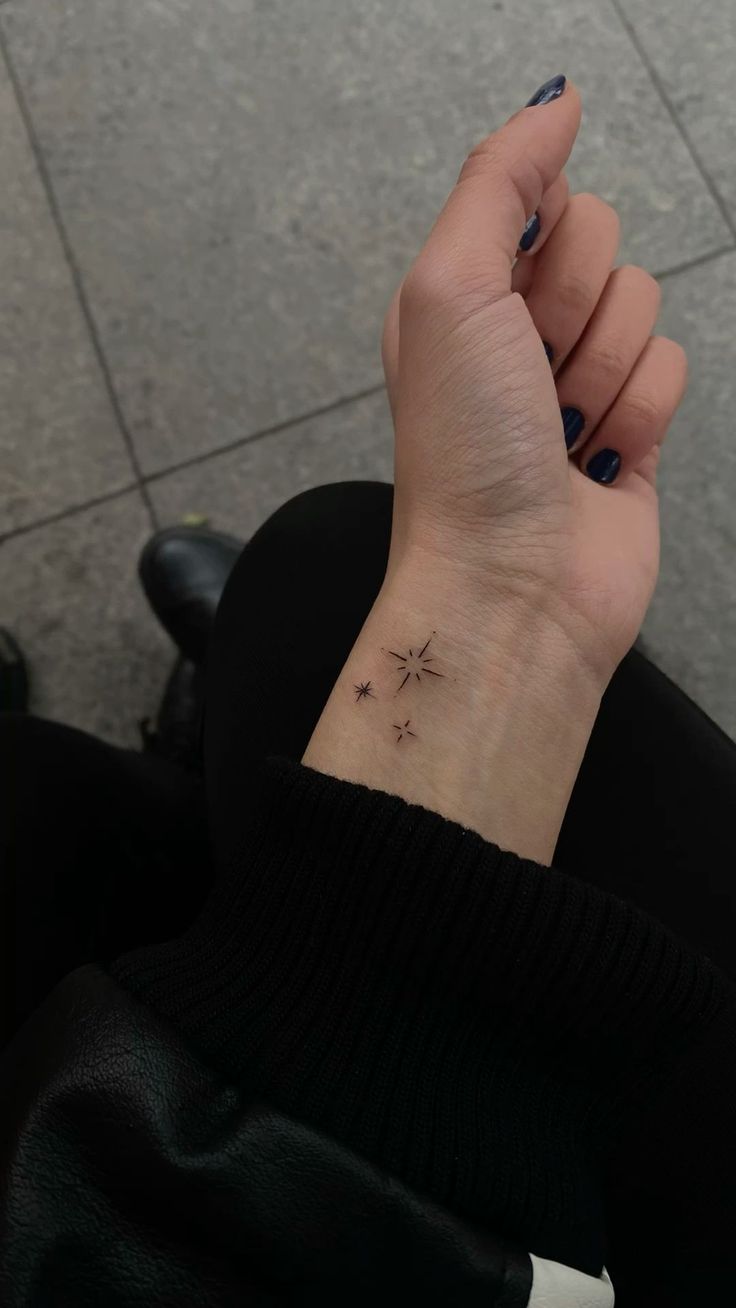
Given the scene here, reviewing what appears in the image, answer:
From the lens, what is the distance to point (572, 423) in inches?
39.6

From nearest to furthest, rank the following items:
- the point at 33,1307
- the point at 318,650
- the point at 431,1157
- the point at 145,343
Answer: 1. the point at 33,1307
2. the point at 431,1157
3. the point at 318,650
4. the point at 145,343

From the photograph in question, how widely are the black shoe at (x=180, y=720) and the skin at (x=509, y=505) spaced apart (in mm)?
612

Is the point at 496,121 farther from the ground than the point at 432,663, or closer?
farther from the ground

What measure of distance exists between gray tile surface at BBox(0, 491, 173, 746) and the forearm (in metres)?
0.75

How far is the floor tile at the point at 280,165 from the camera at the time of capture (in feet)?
5.23

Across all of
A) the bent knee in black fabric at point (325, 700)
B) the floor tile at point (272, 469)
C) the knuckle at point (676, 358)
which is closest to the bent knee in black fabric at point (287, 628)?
the bent knee in black fabric at point (325, 700)

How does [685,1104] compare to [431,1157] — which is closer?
[431,1157]

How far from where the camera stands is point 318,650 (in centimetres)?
102

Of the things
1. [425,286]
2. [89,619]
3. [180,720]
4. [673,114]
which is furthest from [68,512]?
[673,114]

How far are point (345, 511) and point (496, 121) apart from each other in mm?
1016

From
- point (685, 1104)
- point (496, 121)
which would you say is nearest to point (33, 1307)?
point (685, 1104)

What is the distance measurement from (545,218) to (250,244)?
0.83m

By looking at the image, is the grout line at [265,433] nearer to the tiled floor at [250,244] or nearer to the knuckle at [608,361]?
the tiled floor at [250,244]

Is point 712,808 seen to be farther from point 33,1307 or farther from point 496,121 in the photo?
point 496,121
